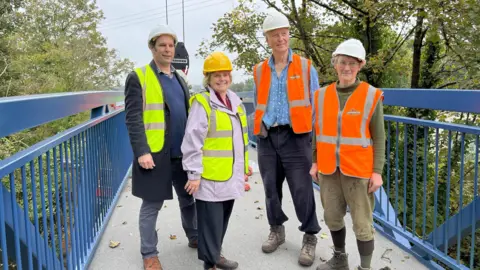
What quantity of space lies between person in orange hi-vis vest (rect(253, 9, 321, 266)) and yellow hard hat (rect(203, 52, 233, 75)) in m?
0.49

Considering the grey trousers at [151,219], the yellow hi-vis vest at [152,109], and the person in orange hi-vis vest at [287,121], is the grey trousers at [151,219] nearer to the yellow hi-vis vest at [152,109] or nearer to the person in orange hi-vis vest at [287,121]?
the yellow hi-vis vest at [152,109]

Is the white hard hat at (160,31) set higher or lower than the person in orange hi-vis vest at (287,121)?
higher

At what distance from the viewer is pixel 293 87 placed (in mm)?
2803

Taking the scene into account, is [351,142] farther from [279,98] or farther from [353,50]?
[279,98]

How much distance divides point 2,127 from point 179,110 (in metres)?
1.42

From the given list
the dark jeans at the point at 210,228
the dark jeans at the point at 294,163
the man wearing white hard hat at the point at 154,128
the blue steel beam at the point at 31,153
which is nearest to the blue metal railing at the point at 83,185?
the blue steel beam at the point at 31,153

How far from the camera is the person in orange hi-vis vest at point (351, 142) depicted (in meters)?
2.34

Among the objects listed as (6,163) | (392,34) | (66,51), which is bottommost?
(6,163)

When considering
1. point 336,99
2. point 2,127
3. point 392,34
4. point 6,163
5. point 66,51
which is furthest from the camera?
point 66,51

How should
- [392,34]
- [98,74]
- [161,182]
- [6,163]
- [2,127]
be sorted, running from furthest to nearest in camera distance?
[98,74] < [392,34] < [161,182] < [6,163] < [2,127]

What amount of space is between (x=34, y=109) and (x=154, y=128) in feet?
3.14

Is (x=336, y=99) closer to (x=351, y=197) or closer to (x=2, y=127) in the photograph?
(x=351, y=197)

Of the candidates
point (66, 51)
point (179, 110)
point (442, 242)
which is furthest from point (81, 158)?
point (66, 51)

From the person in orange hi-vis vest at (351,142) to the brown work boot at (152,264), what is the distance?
127cm
